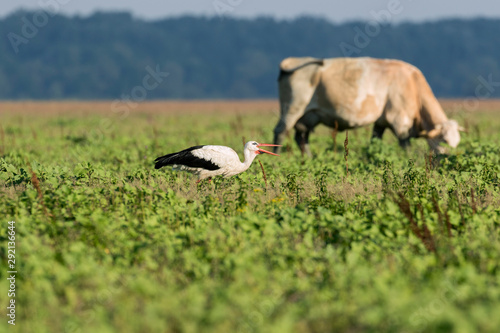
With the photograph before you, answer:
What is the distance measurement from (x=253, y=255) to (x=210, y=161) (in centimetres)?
335

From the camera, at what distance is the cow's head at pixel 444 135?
1289 centimetres

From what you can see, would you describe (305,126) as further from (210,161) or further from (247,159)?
(210,161)

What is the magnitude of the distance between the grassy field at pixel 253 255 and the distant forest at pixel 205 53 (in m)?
127

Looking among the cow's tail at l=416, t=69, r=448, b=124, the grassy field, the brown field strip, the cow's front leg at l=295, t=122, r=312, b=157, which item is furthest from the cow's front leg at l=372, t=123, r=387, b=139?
the brown field strip

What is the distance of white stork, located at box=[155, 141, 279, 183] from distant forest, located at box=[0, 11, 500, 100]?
126 m

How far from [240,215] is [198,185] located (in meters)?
2.16

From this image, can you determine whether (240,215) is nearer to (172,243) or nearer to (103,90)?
(172,243)

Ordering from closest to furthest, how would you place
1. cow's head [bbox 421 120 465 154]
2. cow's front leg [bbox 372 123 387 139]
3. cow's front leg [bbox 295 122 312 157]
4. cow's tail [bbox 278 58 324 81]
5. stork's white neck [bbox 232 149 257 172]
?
stork's white neck [bbox 232 149 257 172]
cow's head [bbox 421 120 465 154]
cow's tail [bbox 278 58 324 81]
cow's front leg [bbox 295 122 312 157]
cow's front leg [bbox 372 123 387 139]

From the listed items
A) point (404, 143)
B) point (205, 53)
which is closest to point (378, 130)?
point (404, 143)

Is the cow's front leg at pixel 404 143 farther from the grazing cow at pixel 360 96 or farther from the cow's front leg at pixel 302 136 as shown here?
the cow's front leg at pixel 302 136

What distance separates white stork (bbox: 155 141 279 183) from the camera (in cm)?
872

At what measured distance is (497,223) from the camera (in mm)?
6707

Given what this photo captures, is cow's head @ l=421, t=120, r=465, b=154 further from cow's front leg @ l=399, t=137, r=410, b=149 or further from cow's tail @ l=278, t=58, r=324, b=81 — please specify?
cow's tail @ l=278, t=58, r=324, b=81

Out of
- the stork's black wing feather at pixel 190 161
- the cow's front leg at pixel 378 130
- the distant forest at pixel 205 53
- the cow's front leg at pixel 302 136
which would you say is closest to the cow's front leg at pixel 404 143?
the cow's front leg at pixel 378 130
